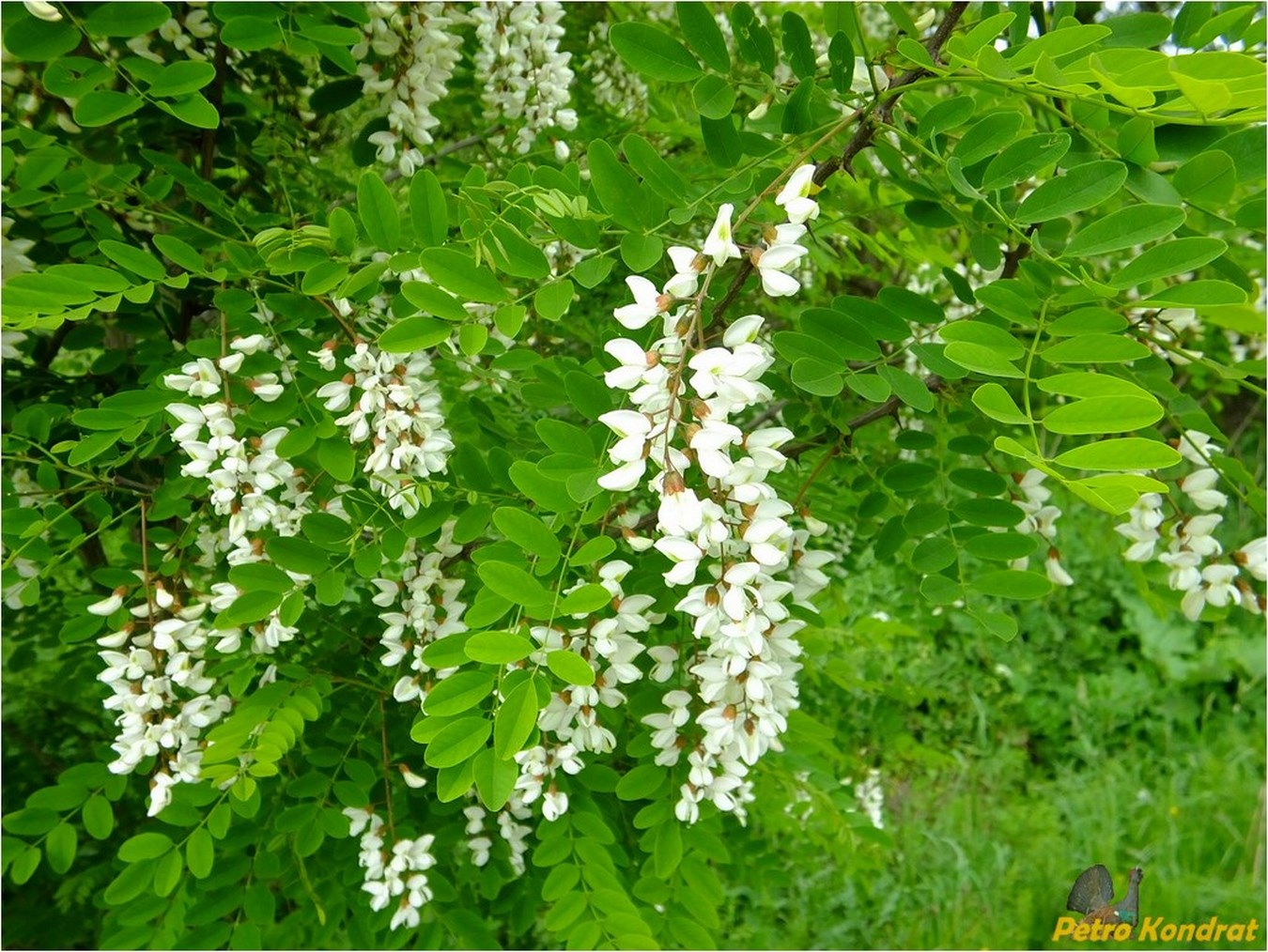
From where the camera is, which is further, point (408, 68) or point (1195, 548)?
point (408, 68)

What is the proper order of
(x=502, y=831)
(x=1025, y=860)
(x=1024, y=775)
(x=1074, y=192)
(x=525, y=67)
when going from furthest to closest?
(x=1024, y=775), (x=1025, y=860), (x=525, y=67), (x=502, y=831), (x=1074, y=192)

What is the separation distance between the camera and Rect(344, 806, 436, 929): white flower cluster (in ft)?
3.78

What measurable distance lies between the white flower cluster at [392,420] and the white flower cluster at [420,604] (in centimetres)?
10

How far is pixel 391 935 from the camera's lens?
1.29 meters

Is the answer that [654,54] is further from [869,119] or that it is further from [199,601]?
[199,601]

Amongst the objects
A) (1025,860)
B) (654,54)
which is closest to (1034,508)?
(654,54)

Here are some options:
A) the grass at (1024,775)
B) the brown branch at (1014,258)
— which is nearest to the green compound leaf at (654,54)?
the brown branch at (1014,258)

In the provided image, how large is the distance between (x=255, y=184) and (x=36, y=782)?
3.43ft

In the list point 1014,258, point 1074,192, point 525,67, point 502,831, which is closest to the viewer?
point 1074,192

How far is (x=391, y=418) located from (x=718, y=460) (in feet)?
1.25

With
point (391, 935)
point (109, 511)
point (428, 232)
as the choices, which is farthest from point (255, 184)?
point (391, 935)

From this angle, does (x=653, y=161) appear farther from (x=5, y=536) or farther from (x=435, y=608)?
(x=5, y=536)

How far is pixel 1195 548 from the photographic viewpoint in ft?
3.65

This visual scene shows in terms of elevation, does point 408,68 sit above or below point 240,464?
above
